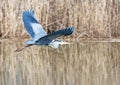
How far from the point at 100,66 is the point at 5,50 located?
204cm

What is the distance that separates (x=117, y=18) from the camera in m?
10.1

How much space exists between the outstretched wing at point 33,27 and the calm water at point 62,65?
992 mm

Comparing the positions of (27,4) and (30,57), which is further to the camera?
(27,4)

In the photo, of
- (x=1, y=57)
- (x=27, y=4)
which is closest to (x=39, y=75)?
(x=1, y=57)

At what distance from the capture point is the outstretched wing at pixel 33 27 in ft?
17.1

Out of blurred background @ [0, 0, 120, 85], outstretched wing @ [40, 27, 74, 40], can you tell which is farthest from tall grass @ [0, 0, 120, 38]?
outstretched wing @ [40, 27, 74, 40]

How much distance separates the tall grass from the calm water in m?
0.52

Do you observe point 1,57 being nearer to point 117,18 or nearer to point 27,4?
point 27,4

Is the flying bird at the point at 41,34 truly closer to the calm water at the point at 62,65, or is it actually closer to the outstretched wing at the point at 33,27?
the outstretched wing at the point at 33,27

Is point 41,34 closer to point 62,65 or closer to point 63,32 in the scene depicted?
point 63,32

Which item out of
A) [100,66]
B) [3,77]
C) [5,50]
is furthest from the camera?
[5,50]

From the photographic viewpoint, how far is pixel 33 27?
5449mm

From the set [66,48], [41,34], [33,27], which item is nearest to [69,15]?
[66,48]

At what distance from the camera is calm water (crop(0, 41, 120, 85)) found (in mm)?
6551
